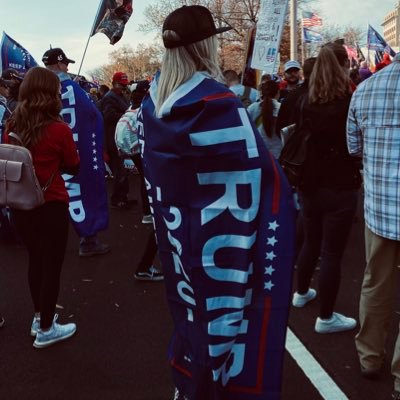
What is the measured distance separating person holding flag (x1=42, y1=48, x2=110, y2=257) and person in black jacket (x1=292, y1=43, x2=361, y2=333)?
2.46 m

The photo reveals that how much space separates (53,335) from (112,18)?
15.2 feet

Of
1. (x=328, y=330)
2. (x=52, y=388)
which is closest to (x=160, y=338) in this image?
(x=52, y=388)

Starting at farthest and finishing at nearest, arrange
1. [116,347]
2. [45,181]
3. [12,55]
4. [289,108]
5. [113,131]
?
[113,131]
[12,55]
[289,108]
[116,347]
[45,181]

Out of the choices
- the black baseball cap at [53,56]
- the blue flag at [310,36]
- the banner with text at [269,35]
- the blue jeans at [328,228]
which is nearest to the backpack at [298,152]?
the blue jeans at [328,228]

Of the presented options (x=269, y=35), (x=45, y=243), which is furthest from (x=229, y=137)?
(x=269, y=35)

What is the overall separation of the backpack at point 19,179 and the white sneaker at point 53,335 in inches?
37.7

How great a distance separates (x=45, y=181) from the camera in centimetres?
331

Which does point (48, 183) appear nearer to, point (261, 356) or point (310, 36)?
point (261, 356)

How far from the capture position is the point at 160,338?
3.53 metres

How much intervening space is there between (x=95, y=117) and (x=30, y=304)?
200 centimetres

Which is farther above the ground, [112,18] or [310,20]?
[310,20]

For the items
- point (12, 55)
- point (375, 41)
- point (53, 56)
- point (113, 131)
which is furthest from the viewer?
point (375, 41)

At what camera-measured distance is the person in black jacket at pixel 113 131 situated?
7.86 m

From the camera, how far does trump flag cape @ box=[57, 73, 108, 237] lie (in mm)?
5016
